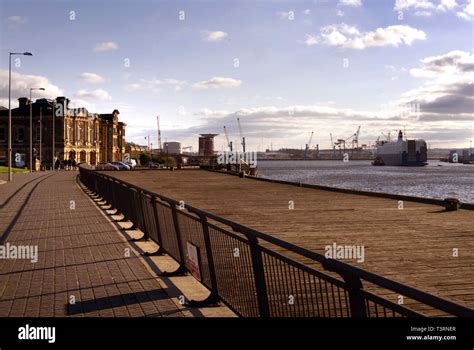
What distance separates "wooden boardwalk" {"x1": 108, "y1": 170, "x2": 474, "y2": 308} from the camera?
30.1ft

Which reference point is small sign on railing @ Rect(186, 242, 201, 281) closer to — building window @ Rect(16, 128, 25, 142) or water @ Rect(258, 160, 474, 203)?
water @ Rect(258, 160, 474, 203)

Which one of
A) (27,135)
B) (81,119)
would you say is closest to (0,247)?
(27,135)

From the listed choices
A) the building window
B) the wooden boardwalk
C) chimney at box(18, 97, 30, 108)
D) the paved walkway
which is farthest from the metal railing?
chimney at box(18, 97, 30, 108)

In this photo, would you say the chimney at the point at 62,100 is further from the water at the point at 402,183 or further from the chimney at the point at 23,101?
the water at the point at 402,183

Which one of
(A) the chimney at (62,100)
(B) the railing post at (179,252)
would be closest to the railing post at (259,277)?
(B) the railing post at (179,252)

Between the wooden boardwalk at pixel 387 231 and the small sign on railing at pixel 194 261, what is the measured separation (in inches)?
122

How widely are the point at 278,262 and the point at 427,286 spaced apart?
3.57 m

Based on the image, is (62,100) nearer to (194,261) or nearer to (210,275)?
(194,261)

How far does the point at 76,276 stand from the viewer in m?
9.00

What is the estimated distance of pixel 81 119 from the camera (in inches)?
4210

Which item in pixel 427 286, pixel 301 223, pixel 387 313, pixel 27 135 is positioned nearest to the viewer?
pixel 387 313

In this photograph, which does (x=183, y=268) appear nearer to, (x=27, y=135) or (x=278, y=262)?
(x=278, y=262)

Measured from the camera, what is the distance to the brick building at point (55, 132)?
96438 mm

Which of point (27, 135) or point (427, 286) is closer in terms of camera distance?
point (427, 286)
